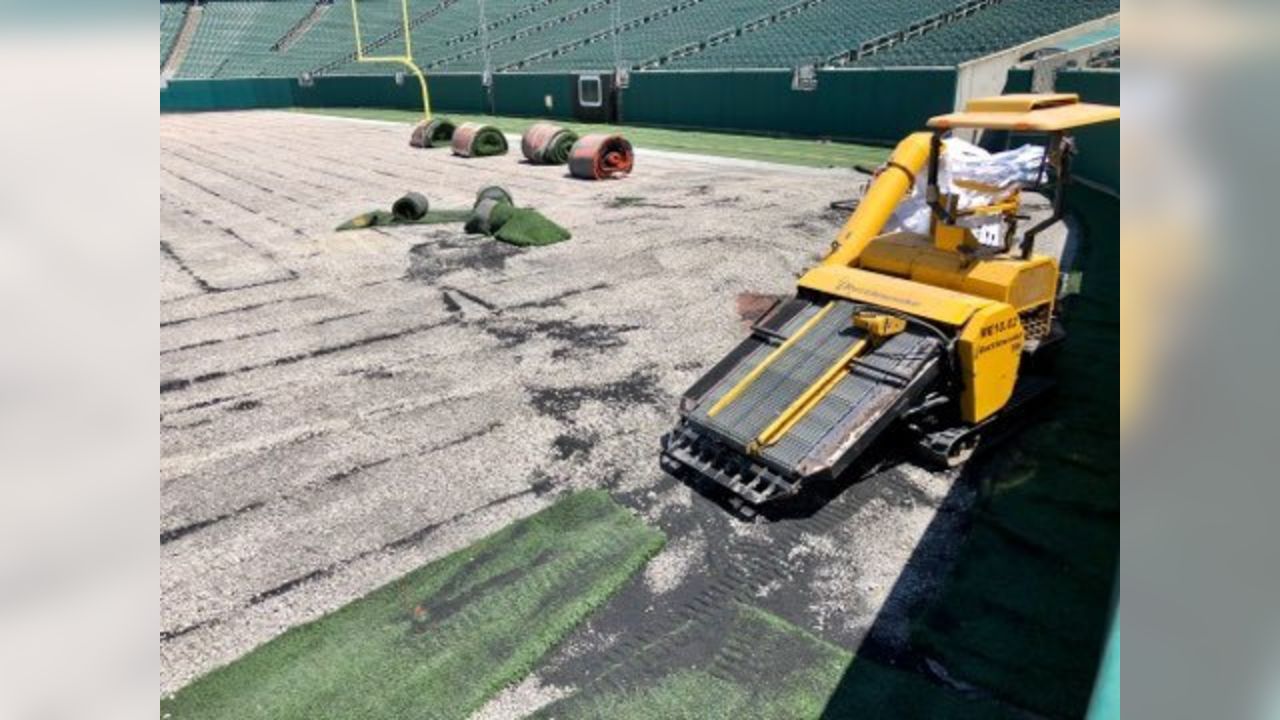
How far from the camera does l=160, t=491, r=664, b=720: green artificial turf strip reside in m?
4.72

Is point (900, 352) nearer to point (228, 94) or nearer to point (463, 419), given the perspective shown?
point (463, 419)

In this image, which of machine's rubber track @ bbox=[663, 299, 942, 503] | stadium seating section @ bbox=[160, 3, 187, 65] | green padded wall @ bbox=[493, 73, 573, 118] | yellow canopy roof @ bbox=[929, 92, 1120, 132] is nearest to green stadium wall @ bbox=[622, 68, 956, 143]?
green padded wall @ bbox=[493, 73, 573, 118]

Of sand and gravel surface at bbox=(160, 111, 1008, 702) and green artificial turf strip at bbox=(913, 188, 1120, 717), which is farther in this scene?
sand and gravel surface at bbox=(160, 111, 1008, 702)

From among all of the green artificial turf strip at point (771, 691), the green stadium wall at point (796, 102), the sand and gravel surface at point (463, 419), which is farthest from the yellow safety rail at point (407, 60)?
the green artificial turf strip at point (771, 691)

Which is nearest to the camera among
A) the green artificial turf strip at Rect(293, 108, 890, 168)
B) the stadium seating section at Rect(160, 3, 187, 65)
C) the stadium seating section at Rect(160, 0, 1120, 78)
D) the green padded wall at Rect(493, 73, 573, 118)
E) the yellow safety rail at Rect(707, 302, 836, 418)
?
the yellow safety rail at Rect(707, 302, 836, 418)

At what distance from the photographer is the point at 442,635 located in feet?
17.0

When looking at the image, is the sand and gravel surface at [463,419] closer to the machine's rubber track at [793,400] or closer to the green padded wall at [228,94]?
the machine's rubber track at [793,400]

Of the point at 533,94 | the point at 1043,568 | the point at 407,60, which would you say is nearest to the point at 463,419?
the point at 1043,568

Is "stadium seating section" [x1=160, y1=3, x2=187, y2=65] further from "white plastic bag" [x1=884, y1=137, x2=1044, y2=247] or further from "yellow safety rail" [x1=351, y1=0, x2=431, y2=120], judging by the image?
"white plastic bag" [x1=884, y1=137, x2=1044, y2=247]

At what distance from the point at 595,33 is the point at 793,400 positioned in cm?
4088

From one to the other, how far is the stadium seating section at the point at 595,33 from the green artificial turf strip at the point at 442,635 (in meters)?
23.1

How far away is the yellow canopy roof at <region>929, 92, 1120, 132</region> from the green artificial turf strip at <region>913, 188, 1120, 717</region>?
105 inches
